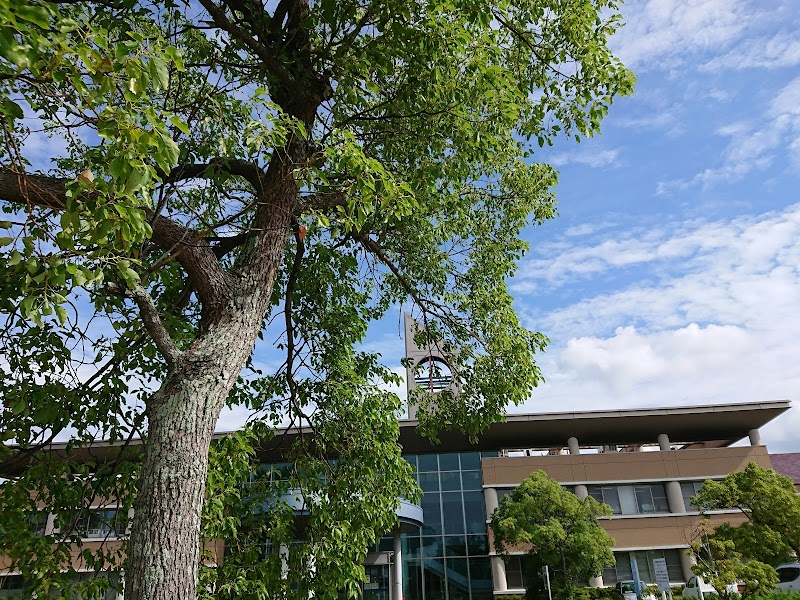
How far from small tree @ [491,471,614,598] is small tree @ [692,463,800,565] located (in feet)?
12.4

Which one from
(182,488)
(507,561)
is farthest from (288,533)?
(507,561)

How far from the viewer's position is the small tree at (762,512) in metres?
17.0

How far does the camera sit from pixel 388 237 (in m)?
8.73

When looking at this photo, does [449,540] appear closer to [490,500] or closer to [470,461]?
[490,500]

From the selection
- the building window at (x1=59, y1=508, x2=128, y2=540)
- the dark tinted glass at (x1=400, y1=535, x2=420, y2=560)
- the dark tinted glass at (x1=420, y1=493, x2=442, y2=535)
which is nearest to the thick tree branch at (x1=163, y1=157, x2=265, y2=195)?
the building window at (x1=59, y1=508, x2=128, y2=540)

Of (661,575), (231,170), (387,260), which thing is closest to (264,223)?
(231,170)

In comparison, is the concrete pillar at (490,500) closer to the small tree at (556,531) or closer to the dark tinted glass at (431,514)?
the dark tinted glass at (431,514)

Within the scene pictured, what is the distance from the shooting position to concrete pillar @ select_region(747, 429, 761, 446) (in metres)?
26.4

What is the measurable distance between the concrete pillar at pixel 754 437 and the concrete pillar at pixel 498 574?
12.8 m

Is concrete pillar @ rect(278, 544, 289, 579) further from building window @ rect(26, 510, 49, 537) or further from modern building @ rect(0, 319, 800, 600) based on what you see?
modern building @ rect(0, 319, 800, 600)

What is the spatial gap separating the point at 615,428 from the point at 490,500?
690 centimetres

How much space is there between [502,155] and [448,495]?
22040 millimetres

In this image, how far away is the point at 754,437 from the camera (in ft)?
87.7

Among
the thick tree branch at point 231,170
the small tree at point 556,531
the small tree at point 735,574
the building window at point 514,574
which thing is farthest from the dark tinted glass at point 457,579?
the thick tree branch at point 231,170
